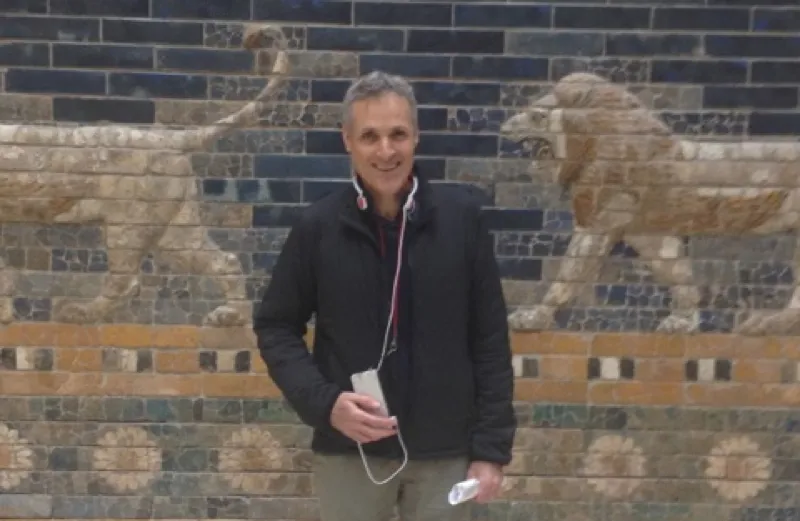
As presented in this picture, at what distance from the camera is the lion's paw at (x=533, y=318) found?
2.85 m

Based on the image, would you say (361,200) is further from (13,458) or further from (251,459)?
(13,458)

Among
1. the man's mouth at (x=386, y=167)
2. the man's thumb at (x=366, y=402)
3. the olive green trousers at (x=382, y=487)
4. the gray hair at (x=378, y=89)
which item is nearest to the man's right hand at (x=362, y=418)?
the man's thumb at (x=366, y=402)

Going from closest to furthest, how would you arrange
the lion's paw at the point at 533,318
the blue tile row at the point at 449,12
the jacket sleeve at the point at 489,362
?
the jacket sleeve at the point at 489,362 < the blue tile row at the point at 449,12 < the lion's paw at the point at 533,318

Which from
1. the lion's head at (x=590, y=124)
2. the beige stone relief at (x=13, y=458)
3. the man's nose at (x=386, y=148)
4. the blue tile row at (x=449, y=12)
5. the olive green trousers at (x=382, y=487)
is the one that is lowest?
the beige stone relief at (x=13, y=458)

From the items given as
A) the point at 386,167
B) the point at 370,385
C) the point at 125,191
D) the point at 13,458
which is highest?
the point at 386,167

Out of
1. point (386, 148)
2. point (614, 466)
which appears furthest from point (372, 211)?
point (614, 466)

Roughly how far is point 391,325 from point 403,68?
1.22 metres

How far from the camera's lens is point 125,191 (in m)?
2.82

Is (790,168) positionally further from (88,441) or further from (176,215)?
(88,441)

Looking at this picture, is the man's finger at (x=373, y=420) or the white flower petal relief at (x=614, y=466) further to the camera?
the white flower petal relief at (x=614, y=466)

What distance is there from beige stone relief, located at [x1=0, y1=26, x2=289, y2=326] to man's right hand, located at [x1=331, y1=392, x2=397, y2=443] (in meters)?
1.18

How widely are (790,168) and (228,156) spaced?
1.83 m

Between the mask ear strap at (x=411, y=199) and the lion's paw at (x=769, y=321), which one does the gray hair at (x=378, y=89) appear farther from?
the lion's paw at (x=769, y=321)

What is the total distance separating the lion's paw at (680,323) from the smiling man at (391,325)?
3.83 ft
